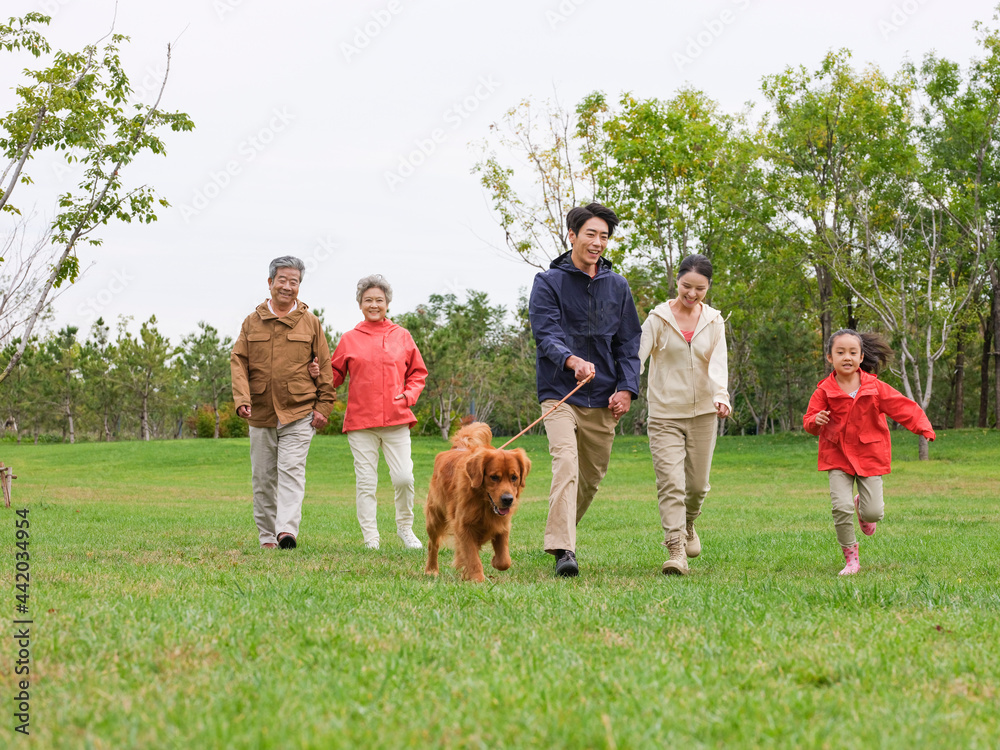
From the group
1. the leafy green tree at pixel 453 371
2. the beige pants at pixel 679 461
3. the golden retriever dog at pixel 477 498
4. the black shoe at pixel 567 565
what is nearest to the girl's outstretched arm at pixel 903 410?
the beige pants at pixel 679 461

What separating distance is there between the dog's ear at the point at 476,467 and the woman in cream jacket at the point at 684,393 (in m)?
1.56

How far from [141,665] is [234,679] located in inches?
17.7

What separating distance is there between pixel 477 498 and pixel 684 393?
1.95 meters

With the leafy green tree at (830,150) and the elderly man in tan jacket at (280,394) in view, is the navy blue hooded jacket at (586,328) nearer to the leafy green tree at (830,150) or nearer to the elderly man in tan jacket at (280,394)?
the elderly man in tan jacket at (280,394)

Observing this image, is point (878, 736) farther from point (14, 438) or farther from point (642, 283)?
point (14, 438)

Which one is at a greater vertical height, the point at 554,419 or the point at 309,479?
the point at 554,419

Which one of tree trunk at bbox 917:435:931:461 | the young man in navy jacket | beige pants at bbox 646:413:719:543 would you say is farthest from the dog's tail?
tree trunk at bbox 917:435:931:461

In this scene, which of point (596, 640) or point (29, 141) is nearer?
point (596, 640)

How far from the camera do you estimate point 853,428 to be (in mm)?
7117

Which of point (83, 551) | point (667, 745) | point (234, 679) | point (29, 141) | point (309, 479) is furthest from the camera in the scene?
point (309, 479)

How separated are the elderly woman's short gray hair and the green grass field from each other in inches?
103

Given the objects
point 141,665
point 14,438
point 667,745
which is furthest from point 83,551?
point 14,438

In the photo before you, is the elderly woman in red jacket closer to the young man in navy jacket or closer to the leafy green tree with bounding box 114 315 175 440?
the young man in navy jacket

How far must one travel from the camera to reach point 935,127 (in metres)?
30.5
